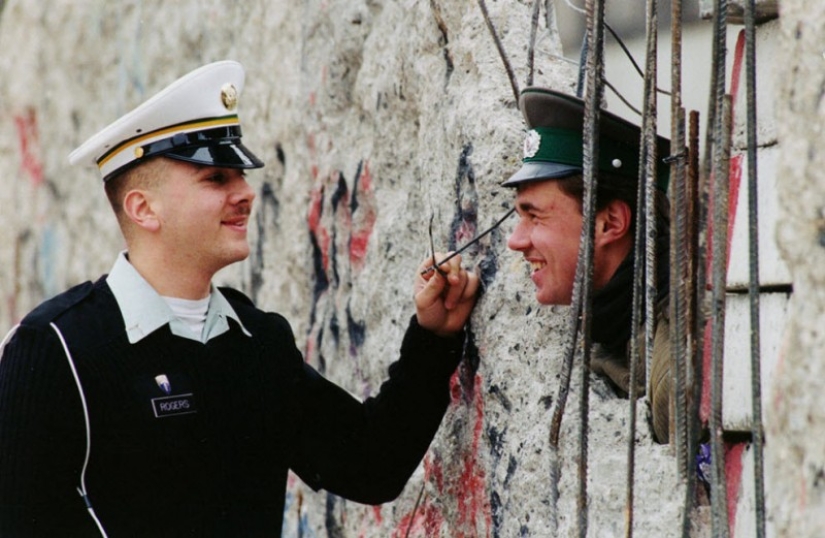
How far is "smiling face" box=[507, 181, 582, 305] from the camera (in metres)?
2.99

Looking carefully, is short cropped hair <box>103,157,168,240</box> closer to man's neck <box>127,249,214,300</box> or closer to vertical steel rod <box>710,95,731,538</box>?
man's neck <box>127,249,214,300</box>

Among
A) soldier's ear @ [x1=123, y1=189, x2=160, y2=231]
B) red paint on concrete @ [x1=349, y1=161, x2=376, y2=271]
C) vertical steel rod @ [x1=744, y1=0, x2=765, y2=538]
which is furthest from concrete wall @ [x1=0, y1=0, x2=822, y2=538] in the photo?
soldier's ear @ [x1=123, y1=189, x2=160, y2=231]

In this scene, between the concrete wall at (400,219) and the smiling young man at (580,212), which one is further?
the concrete wall at (400,219)

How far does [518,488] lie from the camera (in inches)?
123

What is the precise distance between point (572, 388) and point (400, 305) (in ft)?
3.26

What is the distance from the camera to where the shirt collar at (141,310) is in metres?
3.11

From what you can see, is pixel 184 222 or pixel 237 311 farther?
pixel 237 311

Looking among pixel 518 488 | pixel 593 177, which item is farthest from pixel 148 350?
pixel 593 177

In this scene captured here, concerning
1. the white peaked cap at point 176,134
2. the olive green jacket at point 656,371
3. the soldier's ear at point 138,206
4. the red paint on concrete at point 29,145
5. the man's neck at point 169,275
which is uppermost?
the red paint on concrete at point 29,145

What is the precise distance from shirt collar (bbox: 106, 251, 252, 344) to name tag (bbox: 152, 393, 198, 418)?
15 centimetres

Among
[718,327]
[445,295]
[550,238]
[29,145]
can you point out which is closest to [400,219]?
[445,295]

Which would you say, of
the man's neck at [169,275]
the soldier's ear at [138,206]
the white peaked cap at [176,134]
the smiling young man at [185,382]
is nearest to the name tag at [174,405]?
the smiling young man at [185,382]

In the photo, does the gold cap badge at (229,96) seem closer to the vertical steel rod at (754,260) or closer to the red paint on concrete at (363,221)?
the red paint on concrete at (363,221)

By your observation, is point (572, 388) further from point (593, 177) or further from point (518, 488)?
point (593, 177)
